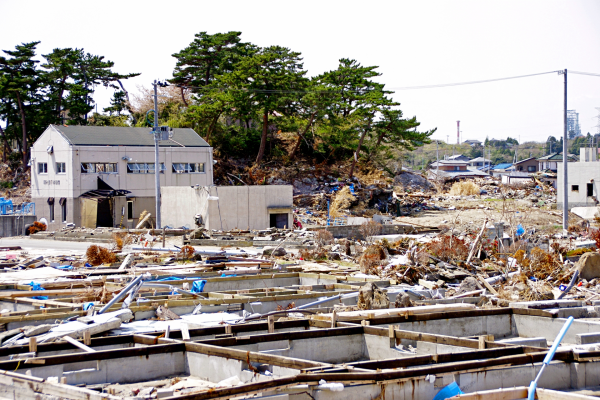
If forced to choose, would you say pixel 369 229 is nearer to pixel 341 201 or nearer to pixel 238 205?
pixel 238 205

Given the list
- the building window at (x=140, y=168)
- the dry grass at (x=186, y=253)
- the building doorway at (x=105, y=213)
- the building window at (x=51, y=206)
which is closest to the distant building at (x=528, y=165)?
the building window at (x=140, y=168)

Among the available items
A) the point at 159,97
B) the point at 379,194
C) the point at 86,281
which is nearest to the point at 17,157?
the point at 159,97

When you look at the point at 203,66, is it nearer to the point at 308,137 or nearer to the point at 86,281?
the point at 308,137

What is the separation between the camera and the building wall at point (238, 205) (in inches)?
1339

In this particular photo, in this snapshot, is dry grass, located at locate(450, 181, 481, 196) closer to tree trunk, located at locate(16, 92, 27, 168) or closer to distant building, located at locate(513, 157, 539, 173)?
distant building, located at locate(513, 157, 539, 173)

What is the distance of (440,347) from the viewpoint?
9.84 m

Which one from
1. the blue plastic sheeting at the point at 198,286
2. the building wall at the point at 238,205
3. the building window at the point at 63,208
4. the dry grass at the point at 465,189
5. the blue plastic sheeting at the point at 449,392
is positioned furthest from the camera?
the dry grass at the point at 465,189

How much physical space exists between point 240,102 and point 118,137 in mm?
10169

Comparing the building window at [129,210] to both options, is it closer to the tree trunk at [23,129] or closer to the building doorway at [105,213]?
the building doorway at [105,213]

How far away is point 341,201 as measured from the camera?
4697 centimetres

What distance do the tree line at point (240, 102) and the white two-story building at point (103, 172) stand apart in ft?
22.5

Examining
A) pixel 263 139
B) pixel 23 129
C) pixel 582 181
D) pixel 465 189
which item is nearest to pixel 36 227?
pixel 263 139

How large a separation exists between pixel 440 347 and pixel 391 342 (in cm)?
80

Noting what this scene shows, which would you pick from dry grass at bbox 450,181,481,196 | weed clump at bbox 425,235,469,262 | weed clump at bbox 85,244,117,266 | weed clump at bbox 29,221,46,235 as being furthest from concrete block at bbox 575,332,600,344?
dry grass at bbox 450,181,481,196
